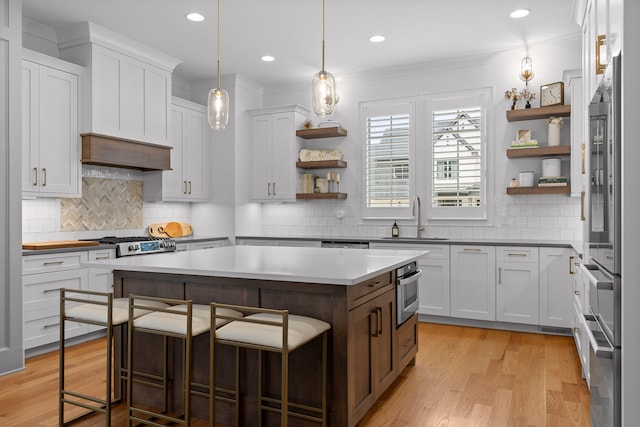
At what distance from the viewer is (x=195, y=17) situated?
446cm

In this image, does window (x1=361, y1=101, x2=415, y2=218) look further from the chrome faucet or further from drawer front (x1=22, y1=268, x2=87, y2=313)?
drawer front (x1=22, y1=268, x2=87, y2=313)

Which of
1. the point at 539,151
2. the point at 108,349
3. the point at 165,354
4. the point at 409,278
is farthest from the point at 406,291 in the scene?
the point at 539,151

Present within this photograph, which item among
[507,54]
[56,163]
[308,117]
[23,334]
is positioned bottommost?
[23,334]

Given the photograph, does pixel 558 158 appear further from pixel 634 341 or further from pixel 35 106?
pixel 35 106

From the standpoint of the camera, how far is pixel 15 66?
3.71 meters

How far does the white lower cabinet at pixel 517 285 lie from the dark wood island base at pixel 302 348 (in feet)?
6.76

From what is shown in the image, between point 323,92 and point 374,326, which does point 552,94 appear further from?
point 374,326

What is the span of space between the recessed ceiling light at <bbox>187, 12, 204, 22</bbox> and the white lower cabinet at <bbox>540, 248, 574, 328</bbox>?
3.83 metres

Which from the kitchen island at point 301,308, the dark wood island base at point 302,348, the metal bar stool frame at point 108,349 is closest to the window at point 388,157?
the kitchen island at point 301,308

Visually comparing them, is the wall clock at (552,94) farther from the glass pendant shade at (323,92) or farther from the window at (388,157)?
Result: the glass pendant shade at (323,92)

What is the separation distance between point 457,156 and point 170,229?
3.55 metres

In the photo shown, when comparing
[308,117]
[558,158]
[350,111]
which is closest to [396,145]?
[350,111]

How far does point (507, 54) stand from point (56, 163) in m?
4.68

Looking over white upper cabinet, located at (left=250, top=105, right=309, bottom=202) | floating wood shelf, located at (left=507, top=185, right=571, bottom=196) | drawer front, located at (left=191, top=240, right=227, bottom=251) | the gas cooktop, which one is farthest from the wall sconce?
the gas cooktop
